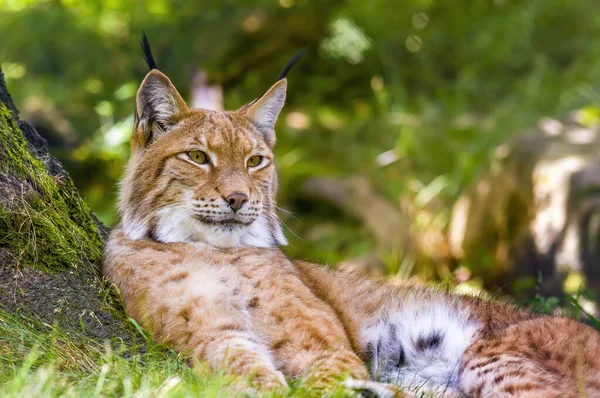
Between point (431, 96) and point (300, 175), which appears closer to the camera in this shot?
point (300, 175)

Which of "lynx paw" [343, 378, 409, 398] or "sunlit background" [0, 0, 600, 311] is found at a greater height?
"lynx paw" [343, 378, 409, 398]

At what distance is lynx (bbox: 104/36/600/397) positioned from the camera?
3.56m

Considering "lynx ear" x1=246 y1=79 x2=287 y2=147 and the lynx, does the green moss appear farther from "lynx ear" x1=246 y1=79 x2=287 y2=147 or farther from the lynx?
"lynx ear" x1=246 y1=79 x2=287 y2=147

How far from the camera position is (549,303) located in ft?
16.9

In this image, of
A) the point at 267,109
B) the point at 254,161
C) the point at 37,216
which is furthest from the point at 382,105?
the point at 37,216

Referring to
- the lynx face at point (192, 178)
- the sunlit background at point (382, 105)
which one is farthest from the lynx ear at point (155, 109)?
the sunlit background at point (382, 105)

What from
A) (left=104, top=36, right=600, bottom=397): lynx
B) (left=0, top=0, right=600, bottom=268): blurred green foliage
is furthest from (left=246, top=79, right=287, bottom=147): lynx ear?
(left=0, top=0, right=600, bottom=268): blurred green foliage

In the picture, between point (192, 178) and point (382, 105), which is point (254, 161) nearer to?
point (192, 178)

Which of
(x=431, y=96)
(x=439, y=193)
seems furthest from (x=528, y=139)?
(x=431, y=96)

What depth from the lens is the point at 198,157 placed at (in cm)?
421

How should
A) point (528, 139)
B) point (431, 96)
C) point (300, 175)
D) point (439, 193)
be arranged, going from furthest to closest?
point (431, 96) < point (300, 175) < point (439, 193) < point (528, 139)

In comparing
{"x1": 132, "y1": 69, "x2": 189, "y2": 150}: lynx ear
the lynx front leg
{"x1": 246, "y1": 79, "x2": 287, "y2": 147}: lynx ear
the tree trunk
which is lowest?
the tree trunk

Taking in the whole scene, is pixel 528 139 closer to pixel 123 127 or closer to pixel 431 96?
pixel 431 96

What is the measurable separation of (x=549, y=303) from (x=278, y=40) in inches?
271
